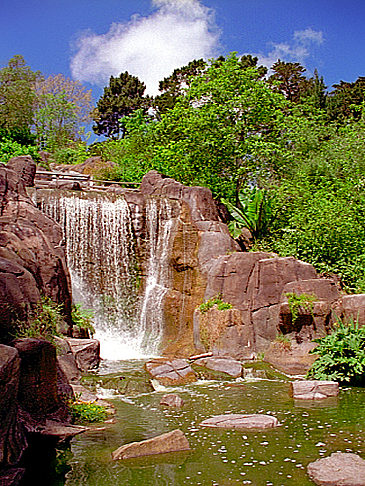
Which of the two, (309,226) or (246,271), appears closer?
(246,271)

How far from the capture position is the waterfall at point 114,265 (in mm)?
16078

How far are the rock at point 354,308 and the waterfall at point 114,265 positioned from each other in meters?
5.82

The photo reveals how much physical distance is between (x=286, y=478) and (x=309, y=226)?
1316cm

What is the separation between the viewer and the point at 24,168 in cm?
1535

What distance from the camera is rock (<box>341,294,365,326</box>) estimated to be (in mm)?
12906

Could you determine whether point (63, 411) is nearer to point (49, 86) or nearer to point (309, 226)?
point (309, 226)

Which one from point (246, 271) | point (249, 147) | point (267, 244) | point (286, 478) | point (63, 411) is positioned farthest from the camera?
point (249, 147)

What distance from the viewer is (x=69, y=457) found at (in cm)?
612

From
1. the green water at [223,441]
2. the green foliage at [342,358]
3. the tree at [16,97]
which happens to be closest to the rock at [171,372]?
the green water at [223,441]

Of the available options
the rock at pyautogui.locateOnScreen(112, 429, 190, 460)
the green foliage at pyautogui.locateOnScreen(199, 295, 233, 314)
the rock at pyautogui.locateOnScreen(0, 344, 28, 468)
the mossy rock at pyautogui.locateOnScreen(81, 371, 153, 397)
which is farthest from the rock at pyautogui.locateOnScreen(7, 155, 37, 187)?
the rock at pyautogui.locateOnScreen(0, 344, 28, 468)

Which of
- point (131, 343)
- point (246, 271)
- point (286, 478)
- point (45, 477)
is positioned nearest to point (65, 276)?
point (131, 343)

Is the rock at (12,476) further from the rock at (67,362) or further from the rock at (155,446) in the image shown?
the rock at (67,362)

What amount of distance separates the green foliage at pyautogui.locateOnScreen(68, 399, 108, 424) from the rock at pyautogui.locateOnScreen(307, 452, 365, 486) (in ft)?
11.4

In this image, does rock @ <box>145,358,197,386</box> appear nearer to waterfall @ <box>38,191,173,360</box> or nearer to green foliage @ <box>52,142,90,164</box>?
waterfall @ <box>38,191,173,360</box>
